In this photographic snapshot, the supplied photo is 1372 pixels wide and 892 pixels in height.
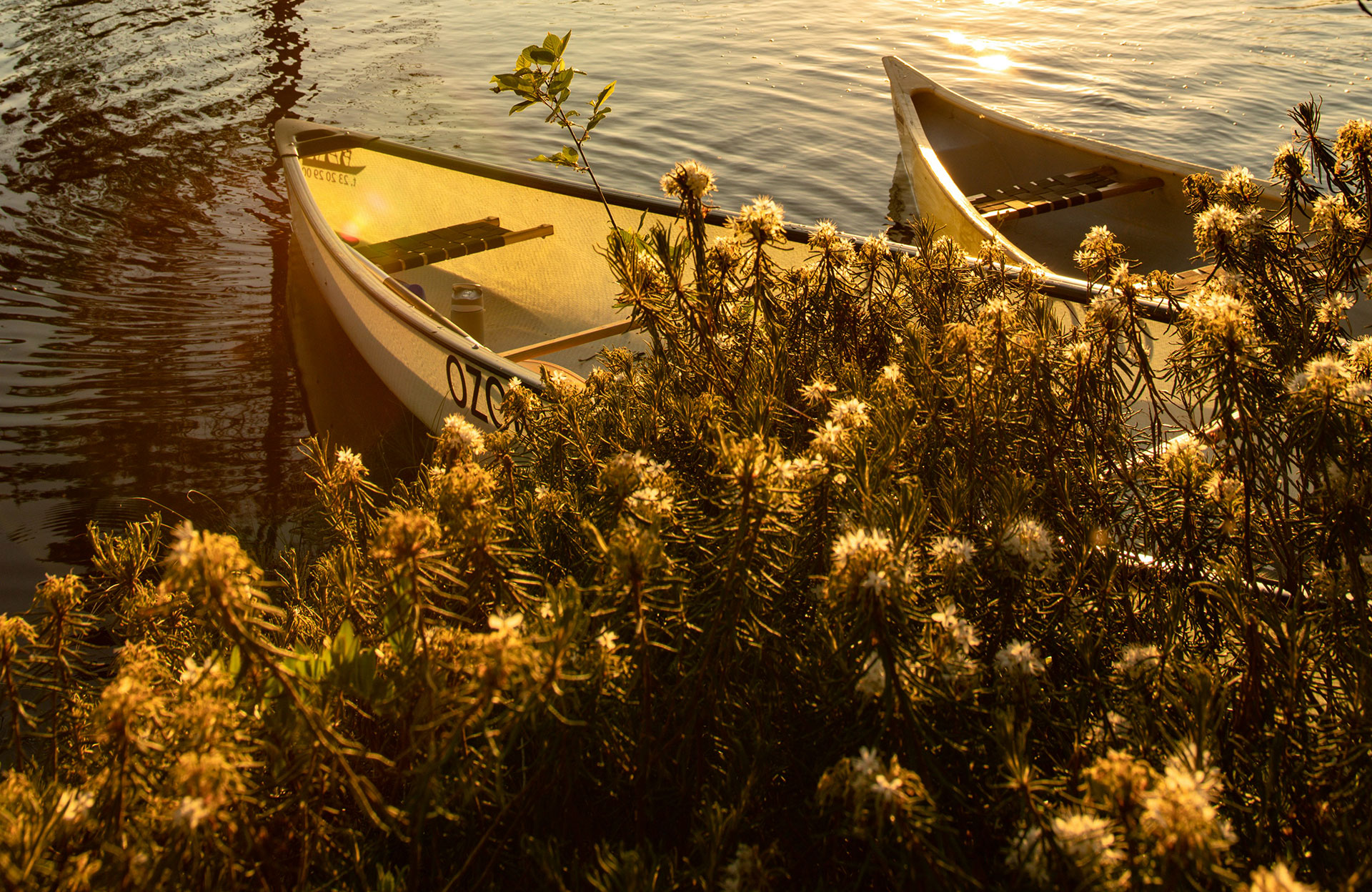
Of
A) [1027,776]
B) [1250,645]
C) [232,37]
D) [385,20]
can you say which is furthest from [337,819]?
[385,20]

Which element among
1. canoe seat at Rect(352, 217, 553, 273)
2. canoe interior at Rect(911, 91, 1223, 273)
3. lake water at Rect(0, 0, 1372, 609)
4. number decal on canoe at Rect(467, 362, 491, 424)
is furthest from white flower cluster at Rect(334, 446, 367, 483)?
canoe interior at Rect(911, 91, 1223, 273)

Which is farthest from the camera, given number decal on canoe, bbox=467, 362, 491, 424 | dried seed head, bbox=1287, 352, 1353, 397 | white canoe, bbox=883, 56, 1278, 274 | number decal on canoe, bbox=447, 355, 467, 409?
white canoe, bbox=883, 56, 1278, 274

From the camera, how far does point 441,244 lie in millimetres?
8367

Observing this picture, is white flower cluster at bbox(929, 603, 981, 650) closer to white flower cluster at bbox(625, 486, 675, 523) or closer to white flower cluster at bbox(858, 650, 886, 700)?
white flower cluster at bbox(858, 650, 886, 700)

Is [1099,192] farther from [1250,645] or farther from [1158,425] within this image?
[1250,645]

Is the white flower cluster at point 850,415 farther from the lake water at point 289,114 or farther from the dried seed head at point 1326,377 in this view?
the lake water at point 289,114

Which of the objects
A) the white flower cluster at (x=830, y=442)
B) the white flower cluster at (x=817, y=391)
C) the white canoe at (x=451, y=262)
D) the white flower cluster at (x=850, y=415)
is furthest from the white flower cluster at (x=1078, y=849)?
the white canoe at (x=451, y=262)

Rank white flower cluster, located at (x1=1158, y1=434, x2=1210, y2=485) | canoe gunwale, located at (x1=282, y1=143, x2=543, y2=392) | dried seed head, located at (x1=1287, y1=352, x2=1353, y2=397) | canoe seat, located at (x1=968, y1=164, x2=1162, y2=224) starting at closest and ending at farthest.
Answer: dried seed head, located at (x1=1287, y1=352, x2=1353, y2=397) → white flower cluster, located at (x1=1158, y1=434, x2=1210, y2=485) → canoe gunwale, located at (x1=282, y1=143, x2=543, y2=392) → canoe seat, located at (x1=968, y1=164, x2=1162, y2=224)

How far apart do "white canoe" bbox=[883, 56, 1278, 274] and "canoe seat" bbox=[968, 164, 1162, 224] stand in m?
0.01

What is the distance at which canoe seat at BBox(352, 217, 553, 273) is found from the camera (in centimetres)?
806

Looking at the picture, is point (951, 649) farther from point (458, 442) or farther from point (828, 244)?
point (828, 244)

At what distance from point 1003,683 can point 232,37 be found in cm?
2009

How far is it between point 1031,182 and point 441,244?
6447 mm

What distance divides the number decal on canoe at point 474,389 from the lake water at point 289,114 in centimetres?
159
